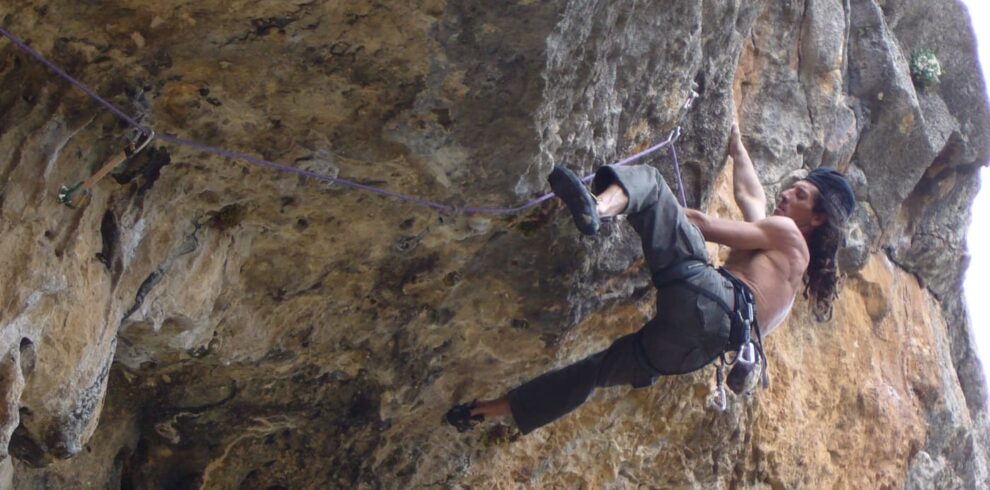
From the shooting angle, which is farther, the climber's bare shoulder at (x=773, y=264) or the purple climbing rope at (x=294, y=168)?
the climber's bare shoulder at (x=773, y=264)

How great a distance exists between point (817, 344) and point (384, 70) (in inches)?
156

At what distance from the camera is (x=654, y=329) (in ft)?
14.9

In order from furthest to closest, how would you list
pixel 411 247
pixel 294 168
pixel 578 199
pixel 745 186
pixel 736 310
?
1. pixel 745 186
2. pixel 411 247
3. pixel 736 310
4. pixel 294 168
5. pixel 578 199

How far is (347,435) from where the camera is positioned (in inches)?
210

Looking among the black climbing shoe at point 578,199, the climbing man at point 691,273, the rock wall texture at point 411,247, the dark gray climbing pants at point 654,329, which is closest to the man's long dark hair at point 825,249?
the climbing man at point 691,273

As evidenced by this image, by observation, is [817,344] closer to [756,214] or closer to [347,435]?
[756,214]

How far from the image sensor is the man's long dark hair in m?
5.04

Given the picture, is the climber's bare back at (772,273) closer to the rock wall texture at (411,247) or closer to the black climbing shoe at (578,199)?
the rock wall texture at (411,247)

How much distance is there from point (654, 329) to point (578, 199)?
0.97m

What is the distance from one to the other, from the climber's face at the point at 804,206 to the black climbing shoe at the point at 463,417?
172 cm

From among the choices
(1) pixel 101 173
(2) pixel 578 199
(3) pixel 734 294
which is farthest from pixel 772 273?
(1) pixel 101 173

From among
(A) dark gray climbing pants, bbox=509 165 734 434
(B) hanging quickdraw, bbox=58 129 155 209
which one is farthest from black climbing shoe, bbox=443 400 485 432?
(B) hanging quickdraw, bbox=58 129 155 209

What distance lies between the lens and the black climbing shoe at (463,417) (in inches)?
202

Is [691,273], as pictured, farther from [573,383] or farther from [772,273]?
[573,383]
